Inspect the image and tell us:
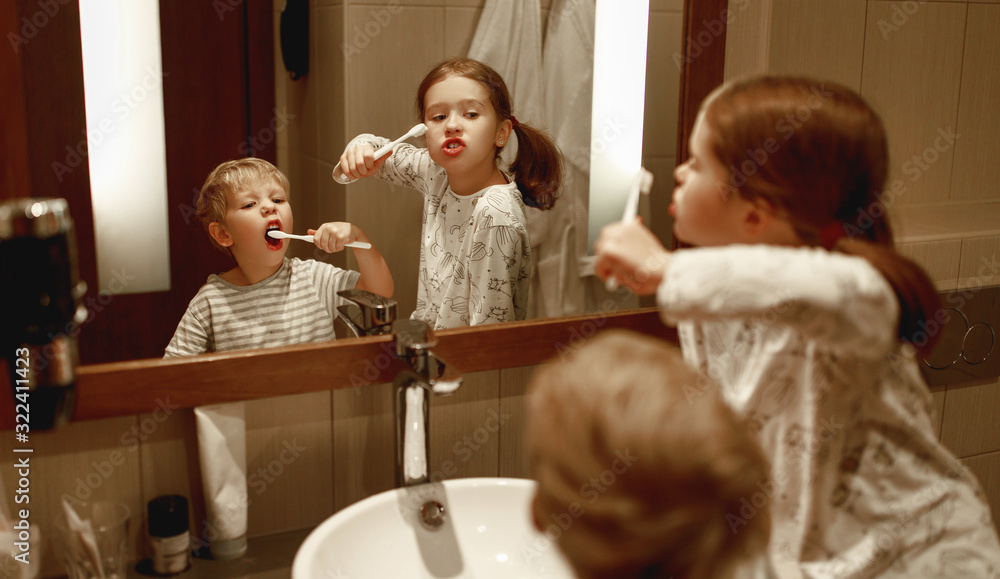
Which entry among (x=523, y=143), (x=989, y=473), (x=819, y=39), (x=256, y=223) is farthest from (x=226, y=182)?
(x=989, y=473)

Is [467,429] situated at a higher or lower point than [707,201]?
lower

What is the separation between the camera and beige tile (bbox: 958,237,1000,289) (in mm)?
1359

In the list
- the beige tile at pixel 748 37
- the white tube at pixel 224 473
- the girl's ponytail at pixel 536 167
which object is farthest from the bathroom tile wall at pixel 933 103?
the white tube at pixel 224 473

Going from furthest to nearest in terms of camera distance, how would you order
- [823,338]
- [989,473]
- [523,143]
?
[989,473], [523,143], [823,338]

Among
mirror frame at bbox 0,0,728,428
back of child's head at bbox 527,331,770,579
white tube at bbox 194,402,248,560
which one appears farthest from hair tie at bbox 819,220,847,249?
white tube at bbox 194,402,248,560

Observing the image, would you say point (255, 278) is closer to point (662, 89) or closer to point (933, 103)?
point (662, 89)

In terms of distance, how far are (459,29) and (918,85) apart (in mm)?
799

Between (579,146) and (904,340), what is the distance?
0.57m

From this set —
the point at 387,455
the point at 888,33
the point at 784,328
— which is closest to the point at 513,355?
the point at 387,455

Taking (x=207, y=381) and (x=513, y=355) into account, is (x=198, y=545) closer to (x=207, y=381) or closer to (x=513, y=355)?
(x=207, y=381)

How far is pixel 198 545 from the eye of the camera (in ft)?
3.34

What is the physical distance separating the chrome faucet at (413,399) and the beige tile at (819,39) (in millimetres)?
668

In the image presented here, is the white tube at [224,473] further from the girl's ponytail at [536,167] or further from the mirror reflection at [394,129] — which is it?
the girl's ponytail at [536,167]

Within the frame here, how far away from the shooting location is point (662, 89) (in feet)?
4.12
